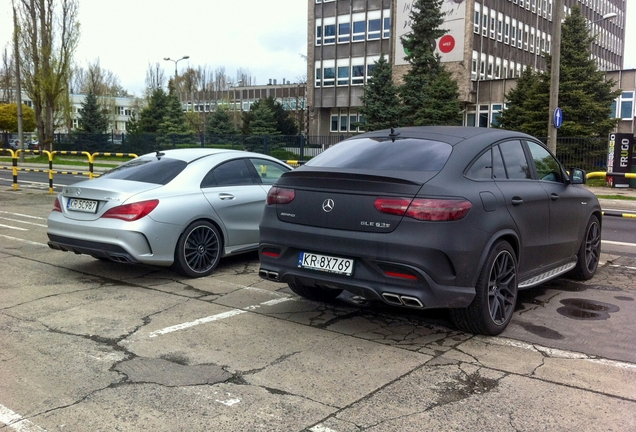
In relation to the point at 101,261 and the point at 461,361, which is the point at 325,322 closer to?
the point at 461,361

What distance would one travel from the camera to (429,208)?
466 cm

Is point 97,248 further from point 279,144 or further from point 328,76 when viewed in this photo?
point 328,76

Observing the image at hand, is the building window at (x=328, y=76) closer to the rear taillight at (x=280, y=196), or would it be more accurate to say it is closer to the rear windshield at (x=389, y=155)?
the rear windshield at (x=389, y=155)

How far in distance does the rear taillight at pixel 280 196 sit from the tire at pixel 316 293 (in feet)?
3.39

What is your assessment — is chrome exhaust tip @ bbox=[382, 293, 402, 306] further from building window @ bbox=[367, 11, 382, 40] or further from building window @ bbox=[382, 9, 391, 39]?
building window @ bbox=[367, 11, 382, 40]

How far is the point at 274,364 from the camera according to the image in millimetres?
4457

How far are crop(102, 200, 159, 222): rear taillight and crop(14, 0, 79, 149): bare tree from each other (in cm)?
3418

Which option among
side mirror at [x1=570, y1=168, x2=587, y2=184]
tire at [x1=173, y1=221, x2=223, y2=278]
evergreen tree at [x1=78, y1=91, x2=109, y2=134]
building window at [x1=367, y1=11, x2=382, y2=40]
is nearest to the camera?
side mirror at [x1=570, y1=168, x2=587, y2=184]

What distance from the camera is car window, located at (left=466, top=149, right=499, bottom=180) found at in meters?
5.13

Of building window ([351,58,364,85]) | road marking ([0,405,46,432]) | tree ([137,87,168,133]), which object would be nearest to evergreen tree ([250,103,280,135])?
tree ([137,87,168,133])

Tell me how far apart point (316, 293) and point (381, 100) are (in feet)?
122

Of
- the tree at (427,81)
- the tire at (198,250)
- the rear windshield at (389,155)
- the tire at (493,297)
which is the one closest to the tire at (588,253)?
the tire at (493,297)

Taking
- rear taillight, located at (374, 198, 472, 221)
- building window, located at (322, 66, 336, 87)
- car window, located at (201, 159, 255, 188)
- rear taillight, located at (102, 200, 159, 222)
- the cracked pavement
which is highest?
building window, located at (322, 66, 336, 87)

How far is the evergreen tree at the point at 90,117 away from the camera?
5709cm
